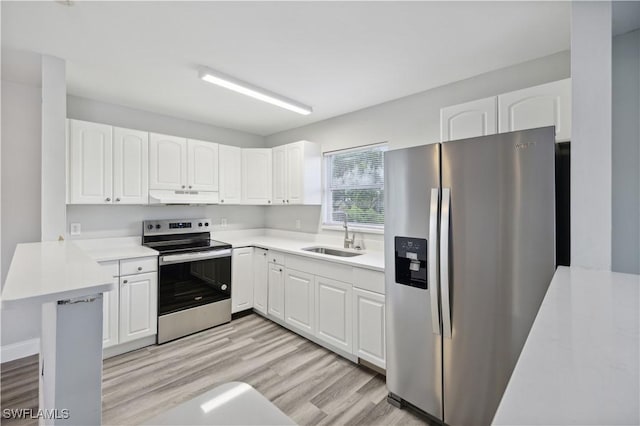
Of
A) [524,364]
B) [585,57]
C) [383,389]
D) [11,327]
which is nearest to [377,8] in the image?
[585,57]

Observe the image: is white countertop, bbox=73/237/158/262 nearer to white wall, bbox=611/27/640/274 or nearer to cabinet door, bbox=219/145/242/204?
cabinet door, bbox=219/145/242/204

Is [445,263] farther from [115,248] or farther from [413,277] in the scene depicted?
[115,248]

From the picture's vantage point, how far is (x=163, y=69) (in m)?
2.39

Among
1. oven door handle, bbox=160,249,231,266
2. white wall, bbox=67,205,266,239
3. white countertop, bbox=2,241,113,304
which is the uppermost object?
white wall, bbox=67,205,266,239

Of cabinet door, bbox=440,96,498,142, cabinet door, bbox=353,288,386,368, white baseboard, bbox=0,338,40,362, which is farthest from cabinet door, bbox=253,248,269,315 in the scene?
cabinet door, bbox=440,96,498,142

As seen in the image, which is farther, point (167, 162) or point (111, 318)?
point (167, 162)

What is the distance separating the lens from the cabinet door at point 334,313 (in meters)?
2.54

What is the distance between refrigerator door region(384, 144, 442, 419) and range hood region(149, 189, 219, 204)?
2399 millimetres

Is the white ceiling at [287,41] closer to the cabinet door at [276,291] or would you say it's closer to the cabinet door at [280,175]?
the cabinet door at [280,175]

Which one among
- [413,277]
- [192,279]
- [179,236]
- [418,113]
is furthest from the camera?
[179,236]

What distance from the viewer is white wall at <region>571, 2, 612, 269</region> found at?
1.25 metres

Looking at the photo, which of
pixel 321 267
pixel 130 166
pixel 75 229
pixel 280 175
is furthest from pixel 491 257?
pixel 75 229

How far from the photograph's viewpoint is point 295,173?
3750 millimetres

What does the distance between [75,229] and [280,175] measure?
2.31m
